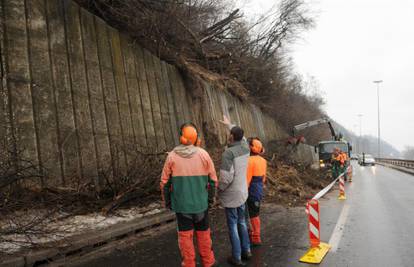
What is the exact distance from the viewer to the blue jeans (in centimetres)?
545

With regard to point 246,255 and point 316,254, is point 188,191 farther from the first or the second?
point 316,254

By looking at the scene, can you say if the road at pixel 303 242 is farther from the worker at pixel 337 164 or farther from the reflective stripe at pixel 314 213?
the worker at pixel 337 164

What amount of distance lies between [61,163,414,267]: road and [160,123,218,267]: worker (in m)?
0.80

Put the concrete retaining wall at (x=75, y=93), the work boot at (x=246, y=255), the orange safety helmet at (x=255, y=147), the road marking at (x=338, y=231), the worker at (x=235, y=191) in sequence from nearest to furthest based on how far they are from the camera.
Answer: the worker at (x=235, y=191), the work boot at (x=246, y=255), the road marking at (x=338, y=231), the orange safety helmet at (x=255, y=147), the concrete retaining wall at (x=75, y=93)

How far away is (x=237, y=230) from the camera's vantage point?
5.79 meters

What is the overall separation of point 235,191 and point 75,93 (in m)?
5.88

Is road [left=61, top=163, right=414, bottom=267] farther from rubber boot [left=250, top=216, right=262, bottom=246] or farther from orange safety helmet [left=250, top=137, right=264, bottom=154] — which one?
orange safety helmet [left=250, top=137, right=264, bottom=154]

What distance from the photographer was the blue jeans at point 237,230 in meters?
5.45

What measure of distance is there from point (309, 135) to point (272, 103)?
785 inches

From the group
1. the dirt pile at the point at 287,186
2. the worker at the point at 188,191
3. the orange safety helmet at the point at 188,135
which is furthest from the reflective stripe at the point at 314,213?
the dirt pile at the point at 287,186

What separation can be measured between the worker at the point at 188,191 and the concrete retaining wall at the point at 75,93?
4.11m

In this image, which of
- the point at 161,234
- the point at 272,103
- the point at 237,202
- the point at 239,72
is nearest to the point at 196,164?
the point at 237,202

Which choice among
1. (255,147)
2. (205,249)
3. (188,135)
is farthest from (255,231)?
(188,135)

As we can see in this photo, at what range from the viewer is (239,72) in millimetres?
26641
